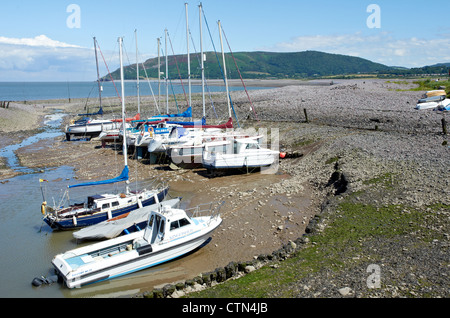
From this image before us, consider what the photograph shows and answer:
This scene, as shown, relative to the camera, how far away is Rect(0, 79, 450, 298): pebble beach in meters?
11.7

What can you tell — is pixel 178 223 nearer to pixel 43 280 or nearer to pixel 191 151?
pixel 43 280

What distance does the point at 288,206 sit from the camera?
814 inches

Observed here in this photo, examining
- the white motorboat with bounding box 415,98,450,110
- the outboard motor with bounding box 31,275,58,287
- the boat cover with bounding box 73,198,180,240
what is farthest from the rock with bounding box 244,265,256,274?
the white motorboat with bounding box 415,98,450,110

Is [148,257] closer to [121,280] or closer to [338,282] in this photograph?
[121,280]

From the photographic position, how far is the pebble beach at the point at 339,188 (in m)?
11.7

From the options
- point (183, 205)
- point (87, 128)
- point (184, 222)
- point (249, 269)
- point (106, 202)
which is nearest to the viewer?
point (249, 269)

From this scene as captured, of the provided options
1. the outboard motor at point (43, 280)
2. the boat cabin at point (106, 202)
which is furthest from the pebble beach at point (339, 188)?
the outboard motor at point (43, 280)

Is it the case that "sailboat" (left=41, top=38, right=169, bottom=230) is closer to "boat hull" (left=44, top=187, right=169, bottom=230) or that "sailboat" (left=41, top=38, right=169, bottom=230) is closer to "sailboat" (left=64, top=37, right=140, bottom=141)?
"boat hull" (left=44, top=187, right=169, bottom=230)

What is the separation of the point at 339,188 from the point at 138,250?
11759 millimetres

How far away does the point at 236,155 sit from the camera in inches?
1106

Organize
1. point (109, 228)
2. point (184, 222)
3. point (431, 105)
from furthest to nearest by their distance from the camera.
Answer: point (431, 105) → point (109, 228) → point (184, 222)

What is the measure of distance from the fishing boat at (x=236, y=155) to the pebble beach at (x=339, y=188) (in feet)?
3.02

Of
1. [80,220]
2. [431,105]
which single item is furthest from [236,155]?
[431,105]
